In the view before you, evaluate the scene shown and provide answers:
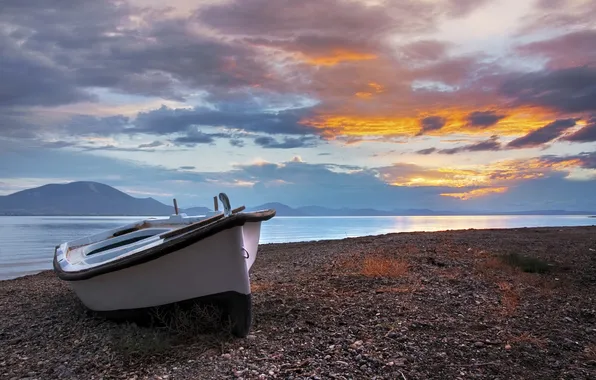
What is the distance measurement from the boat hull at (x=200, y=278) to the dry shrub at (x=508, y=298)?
14.0ft

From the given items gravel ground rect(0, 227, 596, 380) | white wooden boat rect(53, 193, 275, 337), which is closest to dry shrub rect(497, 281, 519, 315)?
gravel ground rect(0, 227, 596, 380)

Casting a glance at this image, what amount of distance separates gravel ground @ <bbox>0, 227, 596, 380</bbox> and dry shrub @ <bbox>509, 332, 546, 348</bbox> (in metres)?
0.02

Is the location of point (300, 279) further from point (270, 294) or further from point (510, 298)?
point (510, 298)

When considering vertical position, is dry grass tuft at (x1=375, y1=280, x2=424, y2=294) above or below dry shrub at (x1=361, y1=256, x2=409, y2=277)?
below

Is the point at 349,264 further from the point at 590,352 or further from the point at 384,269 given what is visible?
the point at 590,352

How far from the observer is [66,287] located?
1232 centimetres

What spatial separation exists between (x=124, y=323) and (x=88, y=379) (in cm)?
196

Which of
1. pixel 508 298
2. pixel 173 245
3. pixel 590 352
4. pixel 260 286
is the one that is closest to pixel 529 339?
pixel 590 352

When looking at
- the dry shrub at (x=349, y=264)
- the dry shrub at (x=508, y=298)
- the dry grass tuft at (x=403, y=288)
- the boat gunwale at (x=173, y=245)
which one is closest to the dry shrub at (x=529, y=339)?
the dry shrub at (x=508, y=298)

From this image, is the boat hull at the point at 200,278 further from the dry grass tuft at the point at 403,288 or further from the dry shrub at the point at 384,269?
the dry shrub at the point at 384,269

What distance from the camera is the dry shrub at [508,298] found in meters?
7.12

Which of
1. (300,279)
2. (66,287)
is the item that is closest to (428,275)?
(300,279)

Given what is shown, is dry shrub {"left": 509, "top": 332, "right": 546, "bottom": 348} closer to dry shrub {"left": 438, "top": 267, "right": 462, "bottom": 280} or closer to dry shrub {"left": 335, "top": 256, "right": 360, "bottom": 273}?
dry shrub {"left": 438, "top": 267, "right": 462, "bottom": 280}

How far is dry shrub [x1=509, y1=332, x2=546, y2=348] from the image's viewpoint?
558 cm
